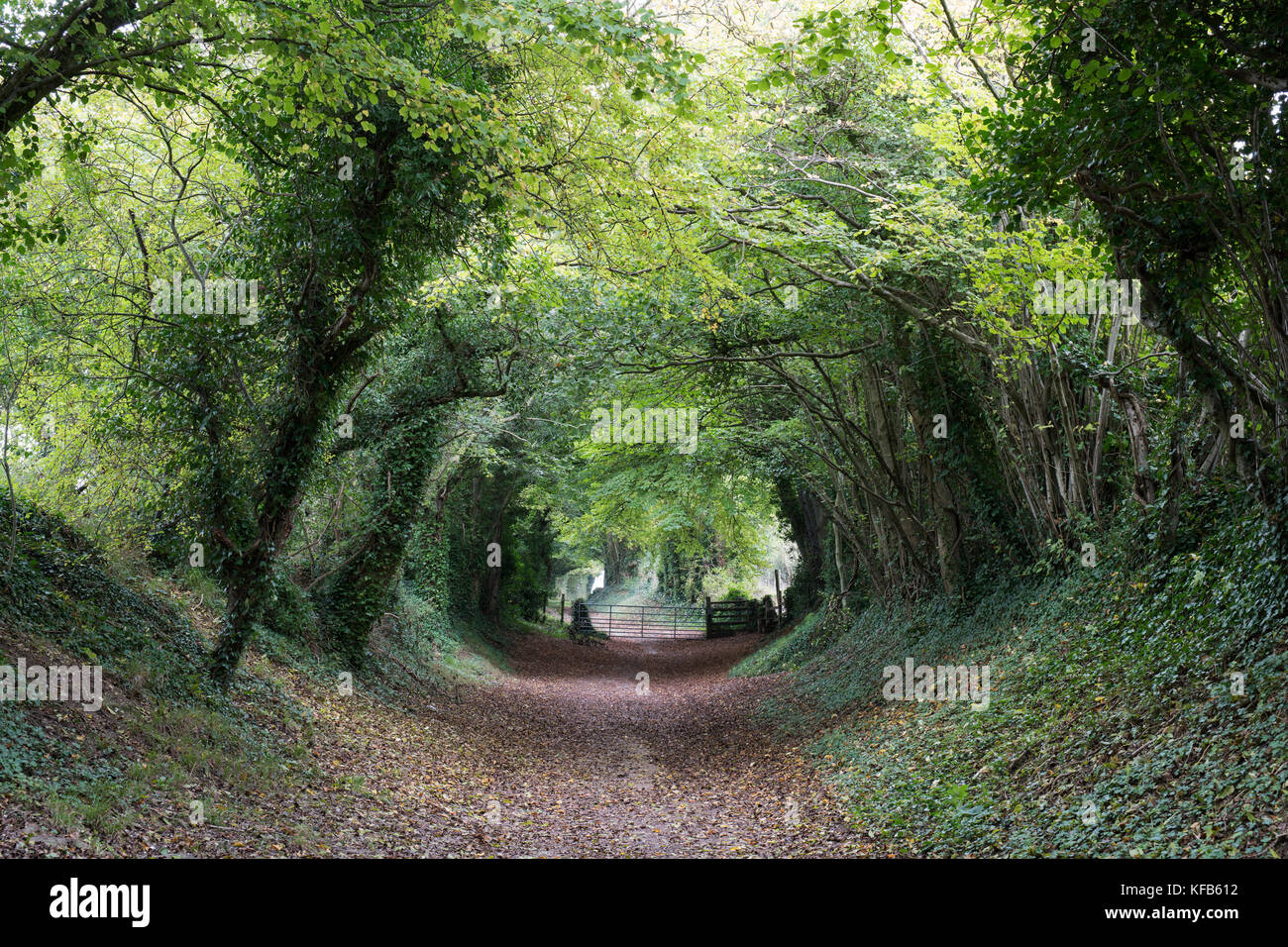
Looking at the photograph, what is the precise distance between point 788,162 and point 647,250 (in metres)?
2.27

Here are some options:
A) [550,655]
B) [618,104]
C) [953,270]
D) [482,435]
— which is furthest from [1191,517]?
[550,655]

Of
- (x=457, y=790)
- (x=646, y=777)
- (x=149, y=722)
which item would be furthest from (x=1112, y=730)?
(x=149, y=722)

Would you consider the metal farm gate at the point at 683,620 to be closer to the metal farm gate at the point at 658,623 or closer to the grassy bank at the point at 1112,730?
the metal farm gate at the point at 658,623

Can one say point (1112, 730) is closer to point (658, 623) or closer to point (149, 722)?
point (149, 722)

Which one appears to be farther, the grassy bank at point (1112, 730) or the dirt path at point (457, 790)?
the dirt path at point (457, 790)

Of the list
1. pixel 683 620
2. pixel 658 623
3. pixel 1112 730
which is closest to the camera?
pixel 1112 730

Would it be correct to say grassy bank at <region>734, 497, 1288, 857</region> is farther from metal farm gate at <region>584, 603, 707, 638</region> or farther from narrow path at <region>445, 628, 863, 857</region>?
metal farm gate at <region>584, 603, 707, 638</region>

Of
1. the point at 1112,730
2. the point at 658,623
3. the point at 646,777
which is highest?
the point at 1112,730

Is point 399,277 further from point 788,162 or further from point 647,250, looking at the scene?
point 788,162

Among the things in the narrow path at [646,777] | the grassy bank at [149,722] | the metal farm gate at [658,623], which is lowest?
the metal farm gate at [658,623]

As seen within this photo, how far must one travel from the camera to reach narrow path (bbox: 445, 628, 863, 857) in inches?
282

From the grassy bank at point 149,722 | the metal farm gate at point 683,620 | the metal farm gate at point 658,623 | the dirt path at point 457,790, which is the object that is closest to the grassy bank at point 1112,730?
the dirt path at point 457,790

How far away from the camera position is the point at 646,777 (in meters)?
10.0

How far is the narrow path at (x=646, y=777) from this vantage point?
7.16 meters
